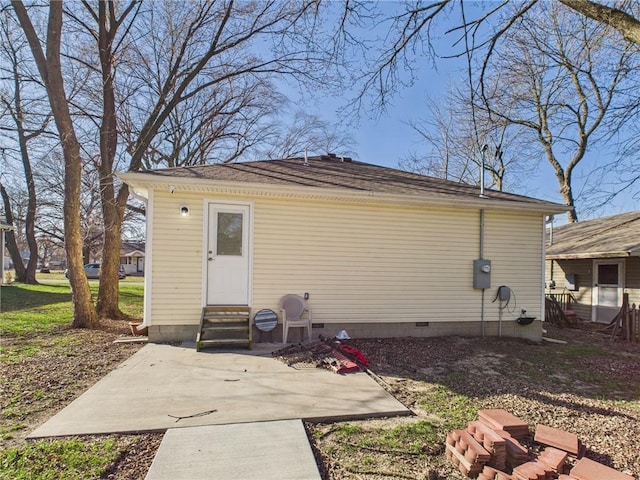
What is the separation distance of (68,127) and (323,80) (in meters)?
6.31

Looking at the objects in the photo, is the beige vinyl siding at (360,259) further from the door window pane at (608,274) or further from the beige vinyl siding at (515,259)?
the door window pane at (608,274)

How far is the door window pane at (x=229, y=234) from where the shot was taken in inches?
242

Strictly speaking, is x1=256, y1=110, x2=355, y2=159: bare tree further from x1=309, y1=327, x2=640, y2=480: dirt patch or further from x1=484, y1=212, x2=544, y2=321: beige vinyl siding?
x1=309, y1=327, x2=640, y2=480: dirt patch

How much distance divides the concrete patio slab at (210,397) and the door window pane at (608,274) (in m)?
10.2

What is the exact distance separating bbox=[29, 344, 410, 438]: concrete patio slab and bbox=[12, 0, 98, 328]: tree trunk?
3320mm

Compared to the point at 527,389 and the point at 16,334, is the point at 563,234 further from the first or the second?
the point at 16,334

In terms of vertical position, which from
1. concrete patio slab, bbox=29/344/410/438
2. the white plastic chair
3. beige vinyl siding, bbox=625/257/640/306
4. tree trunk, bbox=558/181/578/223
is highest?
tree trunk, bbox=558/181/578/223

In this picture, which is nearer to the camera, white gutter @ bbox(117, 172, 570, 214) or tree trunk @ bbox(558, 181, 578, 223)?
white gutter @ bbox(117, 172, 570, 214)

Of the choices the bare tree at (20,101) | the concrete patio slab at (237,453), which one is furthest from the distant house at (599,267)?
the bare tree at (20,101)

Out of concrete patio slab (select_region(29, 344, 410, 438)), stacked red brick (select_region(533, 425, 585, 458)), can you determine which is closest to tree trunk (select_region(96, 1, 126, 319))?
concrete patio slab (select_region(29, 344, 410, 438))

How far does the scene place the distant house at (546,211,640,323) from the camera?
9.69 meters

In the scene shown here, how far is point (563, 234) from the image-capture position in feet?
46.3

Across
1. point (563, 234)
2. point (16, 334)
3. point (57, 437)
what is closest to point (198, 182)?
point (57, 437)

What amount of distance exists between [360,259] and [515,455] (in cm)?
440
